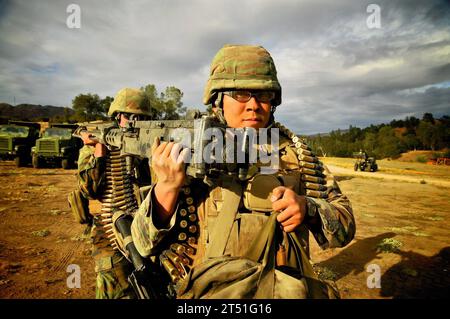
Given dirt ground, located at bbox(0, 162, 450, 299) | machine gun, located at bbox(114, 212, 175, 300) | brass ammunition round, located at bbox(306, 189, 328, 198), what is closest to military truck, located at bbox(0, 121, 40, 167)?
dirt ground, located at bbox(0, 162, 450, 299)

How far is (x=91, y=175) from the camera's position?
364 cm

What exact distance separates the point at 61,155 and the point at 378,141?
54.2 metres

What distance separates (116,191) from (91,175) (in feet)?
1.34

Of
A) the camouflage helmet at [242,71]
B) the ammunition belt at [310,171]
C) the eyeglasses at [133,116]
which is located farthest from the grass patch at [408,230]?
the eyeglasses at [133,116]

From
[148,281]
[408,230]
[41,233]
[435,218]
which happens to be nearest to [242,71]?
[148,281]

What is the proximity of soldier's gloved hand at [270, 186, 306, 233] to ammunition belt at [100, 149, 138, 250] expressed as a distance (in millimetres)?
2533

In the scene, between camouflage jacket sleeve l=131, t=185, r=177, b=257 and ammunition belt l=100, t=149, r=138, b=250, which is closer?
camouflage jacket sleeve l=131, t=185, r=177, b=257

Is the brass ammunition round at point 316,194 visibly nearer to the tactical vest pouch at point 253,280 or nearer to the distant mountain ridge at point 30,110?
the tactical vest pouch at point 253,280

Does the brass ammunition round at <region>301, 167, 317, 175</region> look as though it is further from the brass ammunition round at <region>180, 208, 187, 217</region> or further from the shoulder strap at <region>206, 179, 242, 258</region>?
the brass ammunition round at <region>180, 208, 187, 217</region>

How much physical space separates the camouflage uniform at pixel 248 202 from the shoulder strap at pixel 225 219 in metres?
0.02

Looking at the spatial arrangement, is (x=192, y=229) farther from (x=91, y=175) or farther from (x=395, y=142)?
(x=395, y=142)

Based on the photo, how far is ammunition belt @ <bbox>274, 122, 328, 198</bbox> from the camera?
2057mm

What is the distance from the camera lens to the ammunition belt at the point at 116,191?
362cm

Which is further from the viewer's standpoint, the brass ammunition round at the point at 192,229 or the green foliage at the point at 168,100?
the green foliage at the point at 168,100
